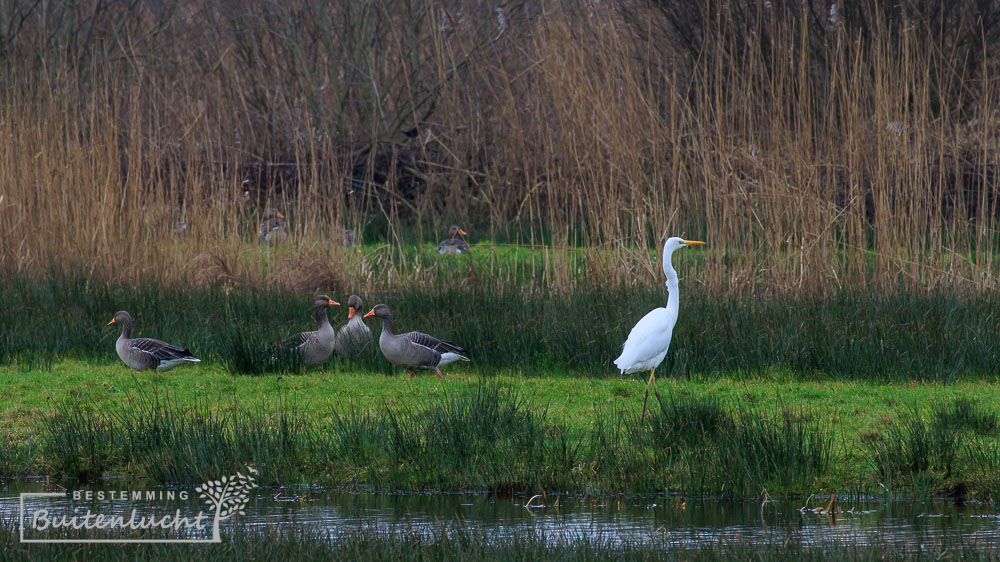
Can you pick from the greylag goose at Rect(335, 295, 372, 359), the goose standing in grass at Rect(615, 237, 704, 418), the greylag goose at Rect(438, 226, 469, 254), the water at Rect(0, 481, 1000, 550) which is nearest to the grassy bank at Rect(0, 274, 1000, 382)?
the greylag goose at Rect(335, 295, 372, 359)

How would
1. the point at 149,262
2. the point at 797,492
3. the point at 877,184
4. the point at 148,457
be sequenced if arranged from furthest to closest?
1. the point at 149,262
2. the point at 877,184
3. the point at 148,457
4. the point at 797,492

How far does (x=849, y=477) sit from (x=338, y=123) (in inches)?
633

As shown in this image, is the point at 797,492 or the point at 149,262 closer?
the point at 797,492

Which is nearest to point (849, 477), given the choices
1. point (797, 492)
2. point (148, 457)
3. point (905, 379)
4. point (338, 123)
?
point (797, 492)

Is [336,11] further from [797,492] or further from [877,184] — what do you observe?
[797,492]

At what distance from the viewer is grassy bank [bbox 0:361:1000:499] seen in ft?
21.2

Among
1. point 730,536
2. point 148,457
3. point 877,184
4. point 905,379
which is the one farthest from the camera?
point 877,184

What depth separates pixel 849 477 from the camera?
21.5ft

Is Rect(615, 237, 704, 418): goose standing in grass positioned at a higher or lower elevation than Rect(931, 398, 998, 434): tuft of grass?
higher

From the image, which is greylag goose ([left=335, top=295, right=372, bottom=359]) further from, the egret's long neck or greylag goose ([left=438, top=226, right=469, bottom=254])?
greylag goose ([left=438, top=226, right=469, bottom=254])

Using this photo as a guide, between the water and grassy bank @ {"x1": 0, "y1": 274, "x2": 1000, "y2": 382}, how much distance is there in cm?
303

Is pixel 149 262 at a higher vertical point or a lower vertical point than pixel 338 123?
lower

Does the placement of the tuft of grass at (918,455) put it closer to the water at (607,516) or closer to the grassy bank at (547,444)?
the grassy bank at (547,444)

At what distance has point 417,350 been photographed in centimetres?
939
